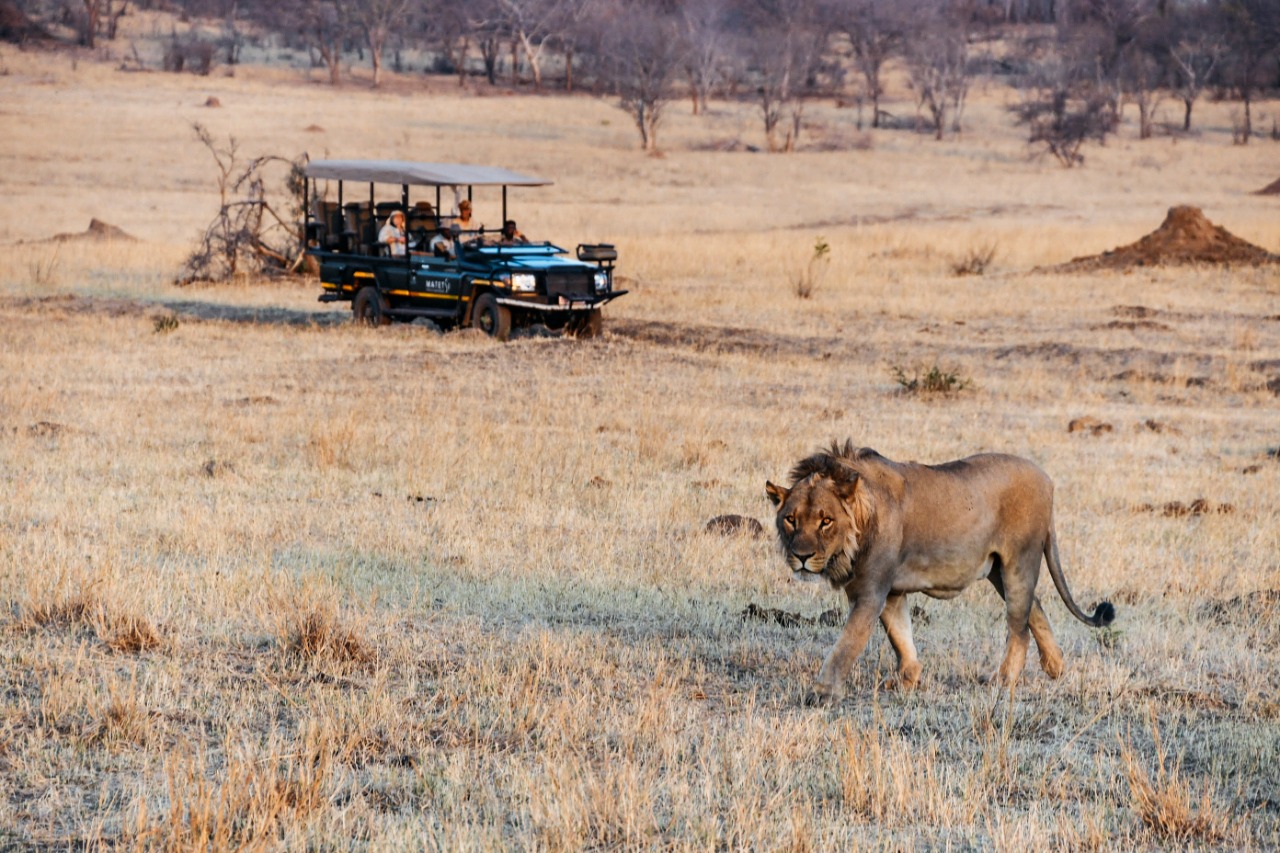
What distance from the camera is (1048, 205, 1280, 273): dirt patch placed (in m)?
30.8

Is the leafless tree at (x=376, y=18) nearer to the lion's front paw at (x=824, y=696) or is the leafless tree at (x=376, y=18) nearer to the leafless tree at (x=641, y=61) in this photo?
the leafless tree at (x=641, y=61)

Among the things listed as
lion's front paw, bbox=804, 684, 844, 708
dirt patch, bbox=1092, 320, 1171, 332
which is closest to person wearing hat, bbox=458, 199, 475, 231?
dirt patch, bbox=1092, 320, 1171, 332

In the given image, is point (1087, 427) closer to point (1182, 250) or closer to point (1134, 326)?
point (1134, 326)

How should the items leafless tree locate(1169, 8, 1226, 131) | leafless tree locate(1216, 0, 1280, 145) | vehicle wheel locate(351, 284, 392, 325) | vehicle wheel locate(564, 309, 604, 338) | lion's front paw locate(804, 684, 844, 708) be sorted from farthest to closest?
leafless tree locate(1216, 0, 1280, 145)
leafless tree locate(1169, 8, 1226, 131)
vehicle wheel locate(351, 284, 392, 325)
vehicle wheel locate(564, 309, 604, 338)
lion's front paw locate(804, 684, 844, 708)

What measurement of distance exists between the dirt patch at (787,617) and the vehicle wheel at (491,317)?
12.4 metres

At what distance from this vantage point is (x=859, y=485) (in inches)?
238

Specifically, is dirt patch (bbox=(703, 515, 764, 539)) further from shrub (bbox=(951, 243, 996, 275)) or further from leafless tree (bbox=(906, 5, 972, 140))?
leafless tree (bbox=(906, 5, 972, 140))

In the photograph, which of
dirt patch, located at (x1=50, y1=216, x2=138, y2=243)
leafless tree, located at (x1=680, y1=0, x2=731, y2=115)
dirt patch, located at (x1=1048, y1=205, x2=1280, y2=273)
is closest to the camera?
dirt patch, located at (x1=1048, y1=205, x2=1280, y2=273)

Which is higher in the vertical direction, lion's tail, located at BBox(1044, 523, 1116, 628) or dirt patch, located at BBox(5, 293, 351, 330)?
lion's tail, located at BBox(1044, 523, 1116, 628)

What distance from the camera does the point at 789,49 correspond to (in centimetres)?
7575

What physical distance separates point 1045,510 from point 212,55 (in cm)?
8540

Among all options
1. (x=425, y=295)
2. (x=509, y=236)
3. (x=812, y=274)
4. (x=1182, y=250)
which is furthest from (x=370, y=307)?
(x=1182, y=250)

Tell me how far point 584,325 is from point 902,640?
14199 millimetres

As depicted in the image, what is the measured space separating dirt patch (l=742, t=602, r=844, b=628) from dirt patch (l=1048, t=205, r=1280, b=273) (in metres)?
23.7
